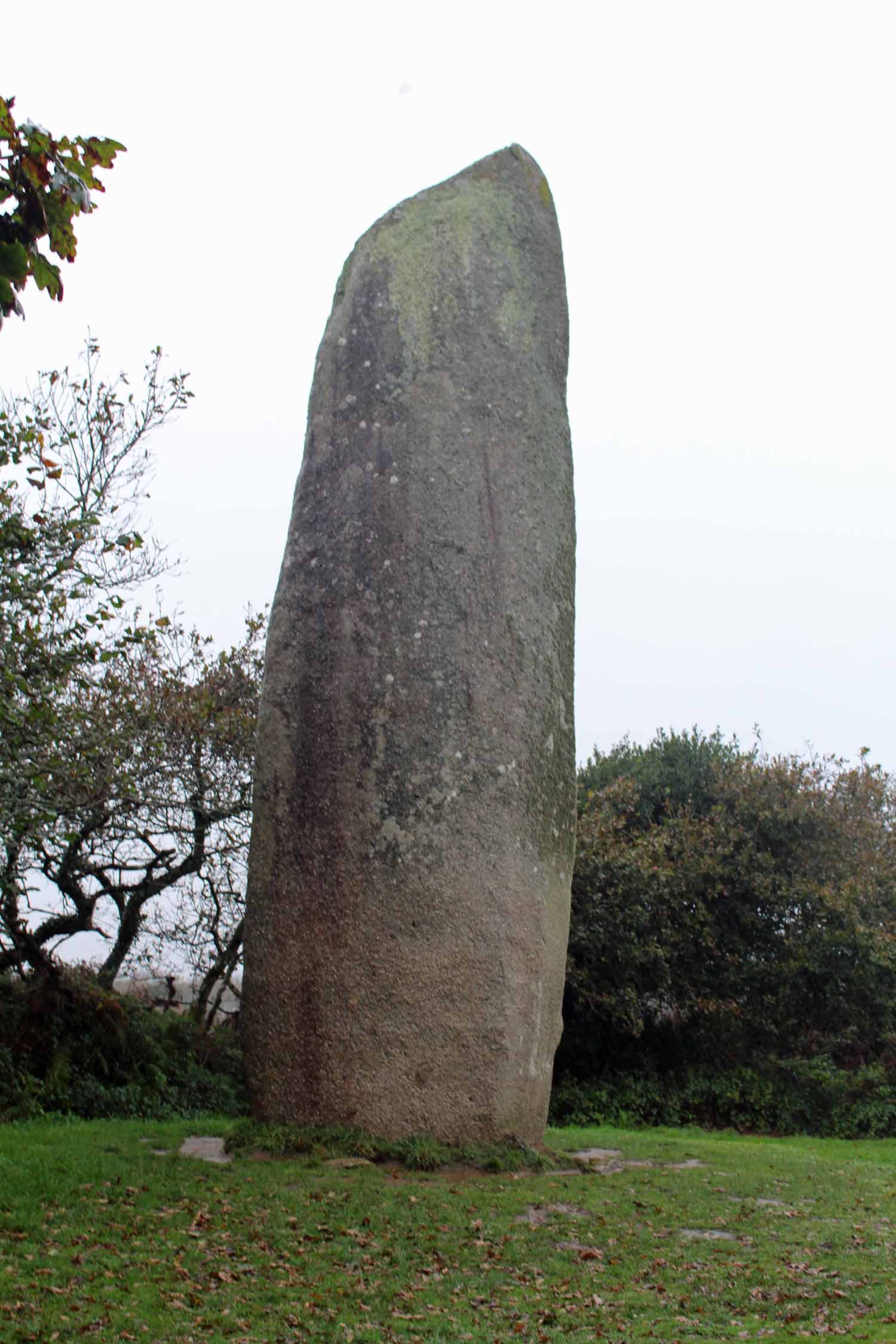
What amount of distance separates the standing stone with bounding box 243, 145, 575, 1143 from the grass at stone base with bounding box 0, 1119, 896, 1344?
811mm

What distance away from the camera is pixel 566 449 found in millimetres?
10016

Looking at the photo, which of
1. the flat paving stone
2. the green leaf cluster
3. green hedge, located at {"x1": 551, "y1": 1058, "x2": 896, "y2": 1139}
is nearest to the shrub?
green hedge, located at {"x1": 551, "y1": 1058, "x2": 896, "y2": 1139}

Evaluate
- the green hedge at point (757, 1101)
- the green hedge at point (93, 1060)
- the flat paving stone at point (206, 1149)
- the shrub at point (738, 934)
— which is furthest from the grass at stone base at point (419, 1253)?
the shrub at point (738, 934)

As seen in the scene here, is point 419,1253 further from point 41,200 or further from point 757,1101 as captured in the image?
point 757,1101

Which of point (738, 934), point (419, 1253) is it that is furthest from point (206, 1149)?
point (738, 934)

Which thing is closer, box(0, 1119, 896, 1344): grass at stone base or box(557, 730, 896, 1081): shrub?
box(0, 1119, 896, 1344): grass at stone base

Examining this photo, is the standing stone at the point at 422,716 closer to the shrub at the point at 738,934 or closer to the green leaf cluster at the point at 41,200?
the green leaf cluster at the point at 41,200

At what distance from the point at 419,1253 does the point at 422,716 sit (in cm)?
370

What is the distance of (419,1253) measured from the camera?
6133 millimetres

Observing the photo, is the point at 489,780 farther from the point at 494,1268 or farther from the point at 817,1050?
the point at 817,1050

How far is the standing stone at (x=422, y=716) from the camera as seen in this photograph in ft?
27.3

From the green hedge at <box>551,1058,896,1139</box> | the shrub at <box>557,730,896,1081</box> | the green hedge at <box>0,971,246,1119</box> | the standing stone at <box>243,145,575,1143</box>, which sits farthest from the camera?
the shrub at <box>557,730,896,1081</box>

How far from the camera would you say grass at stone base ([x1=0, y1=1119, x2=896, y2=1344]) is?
16.7ft

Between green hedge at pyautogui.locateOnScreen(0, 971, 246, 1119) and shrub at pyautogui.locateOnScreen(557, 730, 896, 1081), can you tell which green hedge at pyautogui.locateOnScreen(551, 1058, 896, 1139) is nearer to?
shrub at pyautogui.locateOnScreen(557, 730, 896, 1081)
